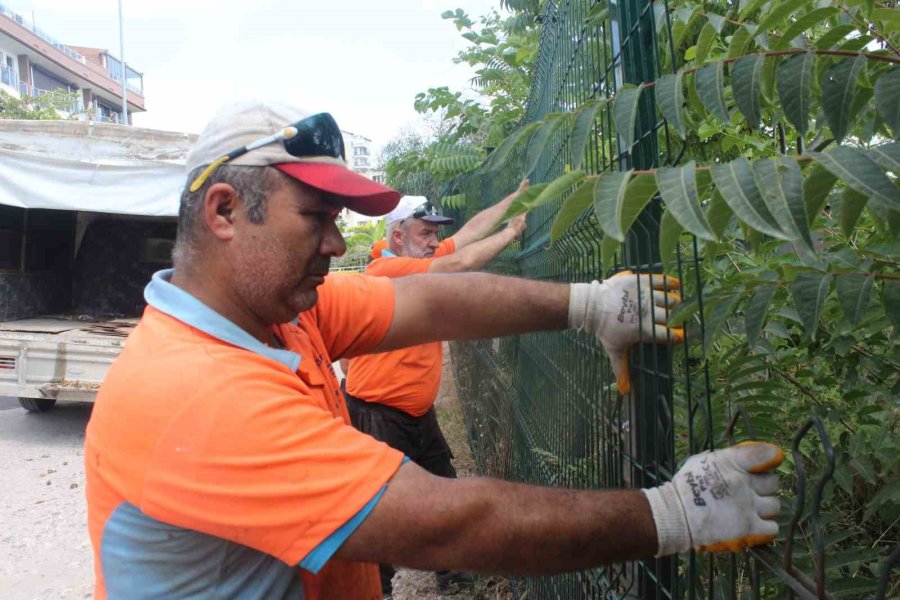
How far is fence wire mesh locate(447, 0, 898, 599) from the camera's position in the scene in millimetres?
1405

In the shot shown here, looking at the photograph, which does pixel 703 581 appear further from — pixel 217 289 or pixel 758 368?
pixel 217 289

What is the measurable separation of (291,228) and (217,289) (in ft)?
0.77

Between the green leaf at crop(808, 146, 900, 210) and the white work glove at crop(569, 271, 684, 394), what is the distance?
0.59 m

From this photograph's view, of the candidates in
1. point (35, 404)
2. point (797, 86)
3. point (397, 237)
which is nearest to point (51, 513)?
point (397, 237)

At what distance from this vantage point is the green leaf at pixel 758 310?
50.5 inches

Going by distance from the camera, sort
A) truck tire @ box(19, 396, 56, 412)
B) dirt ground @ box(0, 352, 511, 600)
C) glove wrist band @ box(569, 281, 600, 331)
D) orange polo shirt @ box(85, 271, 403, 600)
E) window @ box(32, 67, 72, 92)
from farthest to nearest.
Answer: window @ box(32, 67, 72, 92), truck tire @ box(19, 396, 56, 412), dirt ground @ box(0, 352, 511, 600), glove wrist band @ box(569, 281, 600, 331), orange polo shirt @ box(85, 271, 403, 600)

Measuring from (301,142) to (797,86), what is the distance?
1.10 metres

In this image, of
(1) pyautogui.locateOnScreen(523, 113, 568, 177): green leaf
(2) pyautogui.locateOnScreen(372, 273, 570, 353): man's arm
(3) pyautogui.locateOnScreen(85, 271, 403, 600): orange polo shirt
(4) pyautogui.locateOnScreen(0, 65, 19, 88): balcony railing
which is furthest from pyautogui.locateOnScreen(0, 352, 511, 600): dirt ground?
(4) pyautogui.locateOnScreen(0, 65, 19, 88): balcony railing

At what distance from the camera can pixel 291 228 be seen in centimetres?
171

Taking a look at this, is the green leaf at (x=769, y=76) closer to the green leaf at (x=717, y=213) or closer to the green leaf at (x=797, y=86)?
the green leaf at (x=797, y=86)

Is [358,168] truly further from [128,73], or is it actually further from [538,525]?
[128,73]

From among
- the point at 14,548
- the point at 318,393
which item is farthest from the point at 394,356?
the point at 14,548

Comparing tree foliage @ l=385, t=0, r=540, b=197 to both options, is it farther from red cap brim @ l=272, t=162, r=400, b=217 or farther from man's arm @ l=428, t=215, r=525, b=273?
red cap brim @ l=272, t=162, r=400, b=217

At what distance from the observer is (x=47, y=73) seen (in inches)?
1556
